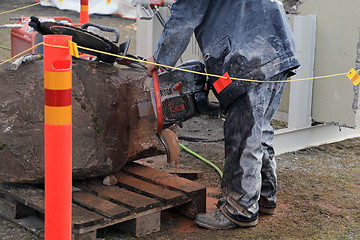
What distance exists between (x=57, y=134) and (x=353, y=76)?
2.15 metres

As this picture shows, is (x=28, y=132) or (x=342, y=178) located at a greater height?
(x=28, y=132)

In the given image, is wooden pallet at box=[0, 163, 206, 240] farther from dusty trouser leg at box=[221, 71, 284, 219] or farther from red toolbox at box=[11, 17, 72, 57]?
red toolbox at box=[11, 17, 72, 57]

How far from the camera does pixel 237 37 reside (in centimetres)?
337

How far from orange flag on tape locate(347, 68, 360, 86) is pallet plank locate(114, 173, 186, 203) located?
1394mm


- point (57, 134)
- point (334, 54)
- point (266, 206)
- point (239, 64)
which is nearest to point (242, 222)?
point (266, 206)

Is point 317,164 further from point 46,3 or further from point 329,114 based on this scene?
point 46,3

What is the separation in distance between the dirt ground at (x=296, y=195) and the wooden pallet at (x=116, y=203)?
0.26 feet

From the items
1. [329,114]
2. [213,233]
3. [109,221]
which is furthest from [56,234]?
[329,114]

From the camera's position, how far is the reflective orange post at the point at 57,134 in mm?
2447

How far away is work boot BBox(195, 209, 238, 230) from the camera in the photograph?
3525mm

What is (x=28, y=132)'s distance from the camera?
3439 millimetres

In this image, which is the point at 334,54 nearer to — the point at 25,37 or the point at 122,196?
the point at 122,196

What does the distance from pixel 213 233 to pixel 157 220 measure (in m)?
0.37

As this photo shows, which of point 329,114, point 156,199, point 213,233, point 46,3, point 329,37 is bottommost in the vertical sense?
point 213,233
